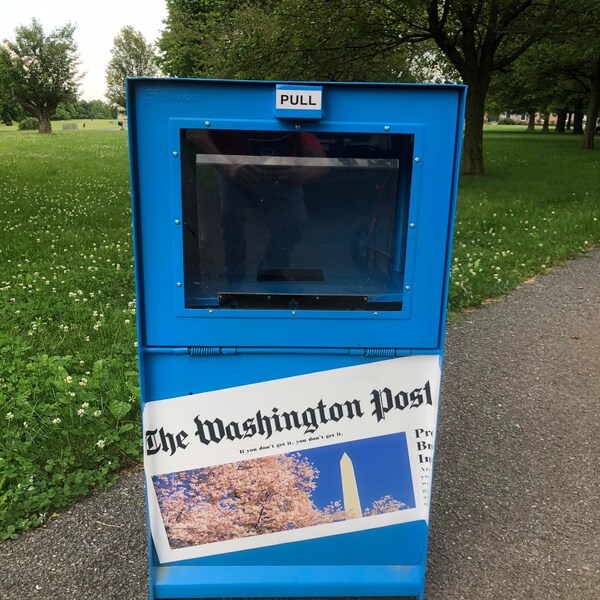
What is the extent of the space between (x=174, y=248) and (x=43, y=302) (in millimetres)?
3772

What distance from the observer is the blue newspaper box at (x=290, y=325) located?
A: 1.78 m

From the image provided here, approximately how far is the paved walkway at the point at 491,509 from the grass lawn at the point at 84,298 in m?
0.24

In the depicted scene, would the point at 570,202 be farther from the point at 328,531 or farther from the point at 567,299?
the point at 328,531

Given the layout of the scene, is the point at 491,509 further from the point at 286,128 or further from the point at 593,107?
the point at 593,107

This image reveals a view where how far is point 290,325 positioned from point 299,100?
68 cm

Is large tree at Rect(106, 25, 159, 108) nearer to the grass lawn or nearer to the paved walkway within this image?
the grass lawn

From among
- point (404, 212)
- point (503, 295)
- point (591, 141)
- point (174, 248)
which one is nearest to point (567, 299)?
point (503, 295)

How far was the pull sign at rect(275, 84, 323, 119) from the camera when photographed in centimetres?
171

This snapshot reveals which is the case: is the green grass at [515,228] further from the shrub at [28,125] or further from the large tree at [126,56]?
the large tree at [126,56]

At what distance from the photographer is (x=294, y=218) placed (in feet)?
6.52

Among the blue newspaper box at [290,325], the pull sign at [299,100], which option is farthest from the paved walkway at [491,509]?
the pull sign at [299,100]

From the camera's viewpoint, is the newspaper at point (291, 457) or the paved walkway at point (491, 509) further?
the paved walkway at point (491, 509)

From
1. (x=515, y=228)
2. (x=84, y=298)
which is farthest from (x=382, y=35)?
(x=84, y=298)

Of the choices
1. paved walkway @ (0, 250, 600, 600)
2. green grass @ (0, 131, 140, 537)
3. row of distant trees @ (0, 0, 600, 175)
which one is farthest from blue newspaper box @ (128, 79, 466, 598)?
row of distant trees @ (0, 0, 600, 175)
